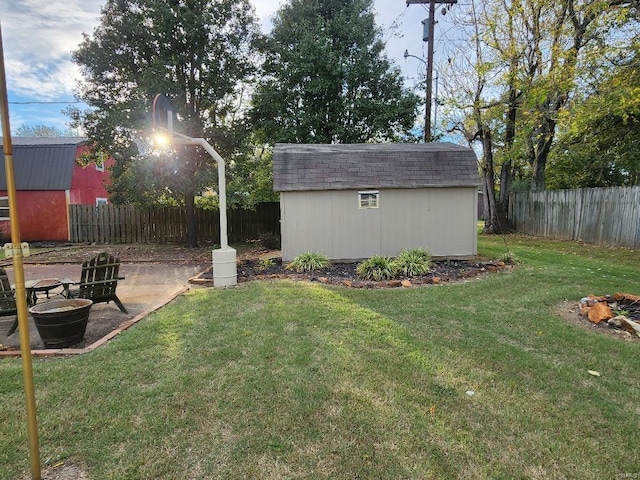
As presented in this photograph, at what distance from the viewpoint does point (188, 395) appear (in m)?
2.99

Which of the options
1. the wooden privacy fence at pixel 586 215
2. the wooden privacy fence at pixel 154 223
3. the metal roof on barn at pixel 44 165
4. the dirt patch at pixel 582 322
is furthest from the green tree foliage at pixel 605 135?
the metal roof on barn at pixel 44 165

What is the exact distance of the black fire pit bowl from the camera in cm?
404

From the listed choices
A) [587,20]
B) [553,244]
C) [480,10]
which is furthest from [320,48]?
[553,244]

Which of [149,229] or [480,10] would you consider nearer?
[480,10]

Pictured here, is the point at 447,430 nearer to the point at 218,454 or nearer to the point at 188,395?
the point at 218,454

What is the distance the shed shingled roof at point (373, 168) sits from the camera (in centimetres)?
944

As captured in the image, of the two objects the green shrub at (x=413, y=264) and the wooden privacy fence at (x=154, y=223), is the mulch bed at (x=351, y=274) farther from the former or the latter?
the wooden privacy fence at (x=154, y=223)

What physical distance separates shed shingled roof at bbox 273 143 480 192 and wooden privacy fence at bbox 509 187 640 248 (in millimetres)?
5198

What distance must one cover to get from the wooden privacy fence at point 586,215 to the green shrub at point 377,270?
8127 mm

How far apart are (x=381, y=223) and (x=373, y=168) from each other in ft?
4.93

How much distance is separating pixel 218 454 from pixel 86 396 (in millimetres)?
1418

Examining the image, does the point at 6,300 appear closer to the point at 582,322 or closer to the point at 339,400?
the point at 339,400

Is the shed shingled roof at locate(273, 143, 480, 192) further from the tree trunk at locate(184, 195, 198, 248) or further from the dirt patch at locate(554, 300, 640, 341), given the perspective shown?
the tree trunk at locate(184, 195, 198, 248)

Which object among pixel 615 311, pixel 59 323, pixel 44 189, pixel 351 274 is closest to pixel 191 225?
pixel 44 189
